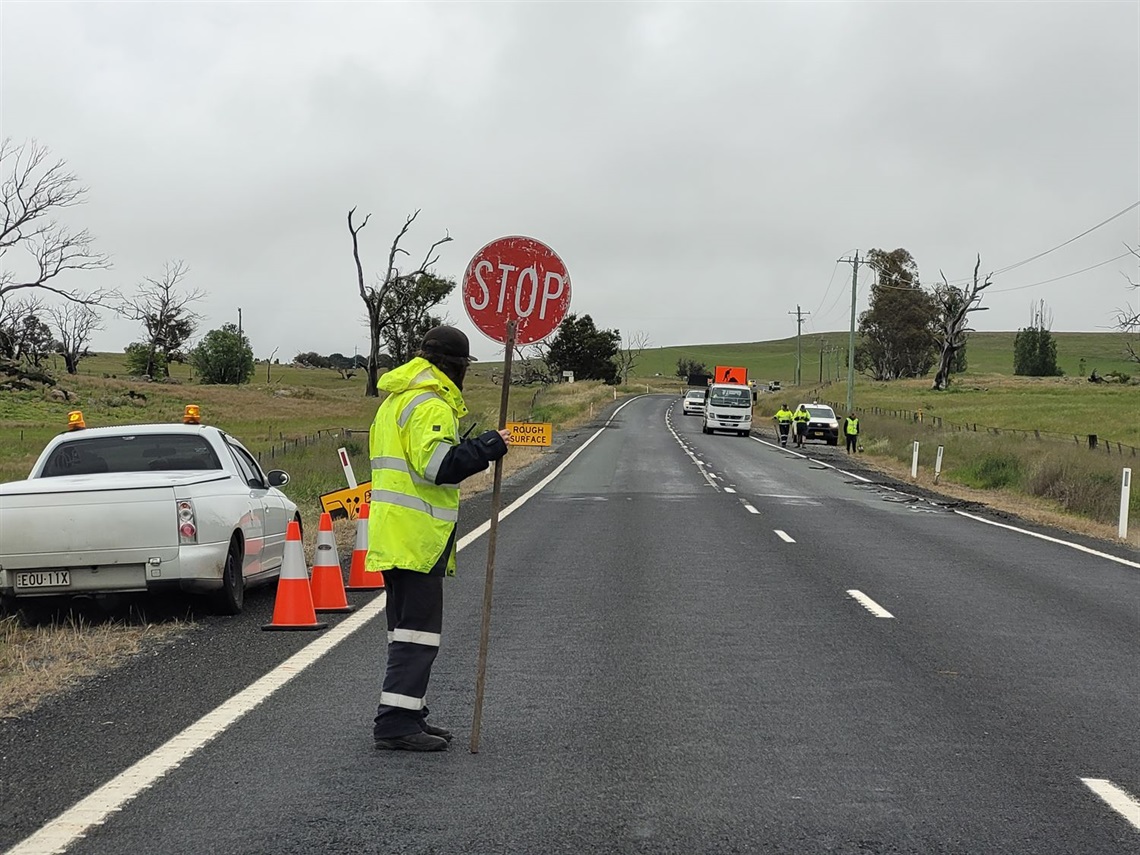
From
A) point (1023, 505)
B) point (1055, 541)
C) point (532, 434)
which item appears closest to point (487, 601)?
point (1055, 541)

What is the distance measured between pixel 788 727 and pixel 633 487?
67.1 ft

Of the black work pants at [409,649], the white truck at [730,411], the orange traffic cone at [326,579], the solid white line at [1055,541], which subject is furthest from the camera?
the white truck at [730,411]

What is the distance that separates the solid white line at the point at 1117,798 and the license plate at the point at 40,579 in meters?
6.70

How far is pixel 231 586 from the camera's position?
9734 millimetres

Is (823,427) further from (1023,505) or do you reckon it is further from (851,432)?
(1023,505)

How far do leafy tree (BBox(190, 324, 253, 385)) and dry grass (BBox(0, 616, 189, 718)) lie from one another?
4331 inches

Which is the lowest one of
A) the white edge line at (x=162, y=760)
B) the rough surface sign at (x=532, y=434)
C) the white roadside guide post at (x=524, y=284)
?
the white edge line at (x=162, y=760)

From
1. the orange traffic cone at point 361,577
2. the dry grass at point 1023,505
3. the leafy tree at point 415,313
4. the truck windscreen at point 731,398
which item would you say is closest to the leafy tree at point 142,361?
the leafy tree at point 415,313

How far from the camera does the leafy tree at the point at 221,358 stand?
384 ft

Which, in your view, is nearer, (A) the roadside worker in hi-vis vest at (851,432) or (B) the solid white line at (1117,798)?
(B) the solid white line at (1117,798)

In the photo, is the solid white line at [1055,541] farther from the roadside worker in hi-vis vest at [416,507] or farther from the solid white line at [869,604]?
the roadside worker in hi-vis vest at [416,507]

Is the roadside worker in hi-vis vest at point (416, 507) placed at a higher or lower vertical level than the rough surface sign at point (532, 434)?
higher

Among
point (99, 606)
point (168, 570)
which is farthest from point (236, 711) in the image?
point (99, 606)

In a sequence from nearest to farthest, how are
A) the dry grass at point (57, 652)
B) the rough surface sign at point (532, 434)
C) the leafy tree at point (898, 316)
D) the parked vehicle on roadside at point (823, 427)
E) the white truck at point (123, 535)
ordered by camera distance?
1. the dry grass at point (57, 652)
2. the white truck at point (123, 535)
3. the rough surface sign at point (532, 434)
4. the parked vehicle on roadside at point (823, 427)
5. the leafy tree at point (898, 316)
